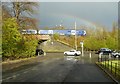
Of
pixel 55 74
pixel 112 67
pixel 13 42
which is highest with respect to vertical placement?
pixel 13 42

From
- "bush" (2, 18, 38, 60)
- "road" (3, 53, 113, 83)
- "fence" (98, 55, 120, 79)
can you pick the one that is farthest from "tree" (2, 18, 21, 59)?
"fence" (98, 55, 120, 79)

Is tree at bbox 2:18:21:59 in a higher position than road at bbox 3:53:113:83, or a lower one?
higher

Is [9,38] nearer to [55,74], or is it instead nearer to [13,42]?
[13,42]

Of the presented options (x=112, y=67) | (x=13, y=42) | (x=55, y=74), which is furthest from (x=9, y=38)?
(x=112, y=67)

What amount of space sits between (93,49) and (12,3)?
161 ft

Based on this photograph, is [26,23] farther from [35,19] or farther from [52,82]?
[52,82]

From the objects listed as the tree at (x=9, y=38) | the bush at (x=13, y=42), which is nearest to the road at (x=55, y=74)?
the tree at (x=9, y=38)

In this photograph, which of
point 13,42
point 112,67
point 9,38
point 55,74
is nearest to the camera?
point 55,74

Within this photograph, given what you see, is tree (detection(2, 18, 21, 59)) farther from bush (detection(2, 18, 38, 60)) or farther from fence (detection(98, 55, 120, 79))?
fence (detection(98, 55, 120, 79))

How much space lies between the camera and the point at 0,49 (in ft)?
139

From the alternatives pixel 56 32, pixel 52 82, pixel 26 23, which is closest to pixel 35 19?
pixel 26 23

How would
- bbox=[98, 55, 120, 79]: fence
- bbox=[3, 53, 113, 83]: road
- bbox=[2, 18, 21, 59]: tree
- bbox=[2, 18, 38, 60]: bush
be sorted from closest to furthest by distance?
bbox=[3, 53, 113, 83]: road → bbox=[98, 55, 120, 79]: fence → bbox=[2, 18, 21, 59]: tree → bbox=[2, 18, 38, 60]: bush

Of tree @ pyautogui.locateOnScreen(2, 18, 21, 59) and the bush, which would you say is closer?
tree @ pyautogui.locateOnScreen(2, 18, 21, 59)

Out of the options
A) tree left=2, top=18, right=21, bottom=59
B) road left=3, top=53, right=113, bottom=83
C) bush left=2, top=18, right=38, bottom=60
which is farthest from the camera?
bush left=2, top=18, right=38, bottom=60
